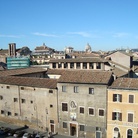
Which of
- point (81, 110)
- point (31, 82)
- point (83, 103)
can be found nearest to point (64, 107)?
point (81, 110)

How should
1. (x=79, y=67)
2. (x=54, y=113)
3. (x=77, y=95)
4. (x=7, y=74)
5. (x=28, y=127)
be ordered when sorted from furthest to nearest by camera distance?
(x=79, y=67) → (x=7, y=74) → (x=28, y=127) → (x=54, y=113) → (x=77, y=95)

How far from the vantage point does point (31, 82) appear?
4644cm

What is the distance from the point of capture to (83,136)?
135 feet

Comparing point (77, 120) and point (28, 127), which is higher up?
point (77, 120)

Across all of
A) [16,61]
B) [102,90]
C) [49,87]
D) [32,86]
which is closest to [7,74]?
[32,86]

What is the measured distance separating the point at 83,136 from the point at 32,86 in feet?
47.7

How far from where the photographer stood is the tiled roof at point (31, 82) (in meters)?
44.1

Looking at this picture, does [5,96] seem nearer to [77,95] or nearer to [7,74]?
[7,74]

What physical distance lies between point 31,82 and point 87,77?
42.7 feet

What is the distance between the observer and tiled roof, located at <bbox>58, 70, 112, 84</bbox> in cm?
3894

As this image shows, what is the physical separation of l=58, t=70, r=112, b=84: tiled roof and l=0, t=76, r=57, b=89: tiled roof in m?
3.33

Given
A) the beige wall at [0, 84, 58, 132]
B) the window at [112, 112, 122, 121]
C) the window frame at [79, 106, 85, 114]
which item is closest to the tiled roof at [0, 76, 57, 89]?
the beige wall at [0, 84, 58, 132]

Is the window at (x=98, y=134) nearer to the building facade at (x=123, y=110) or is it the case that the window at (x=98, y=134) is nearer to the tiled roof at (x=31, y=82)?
the building facade at (x=123, y=110)

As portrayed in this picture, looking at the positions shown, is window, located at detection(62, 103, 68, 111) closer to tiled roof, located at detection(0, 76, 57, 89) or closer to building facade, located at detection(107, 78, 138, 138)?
tiled roof, located at detection(0, 76, 57, 89)
